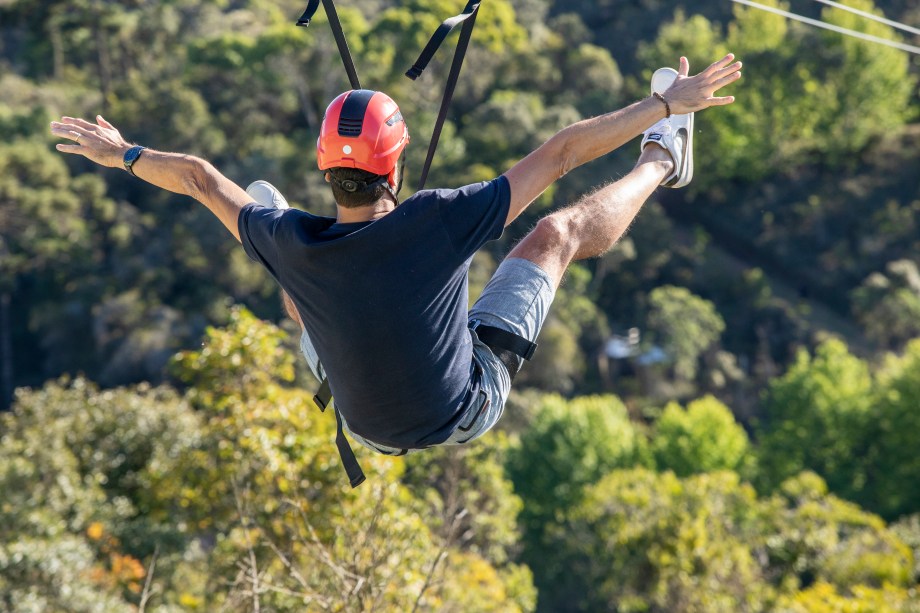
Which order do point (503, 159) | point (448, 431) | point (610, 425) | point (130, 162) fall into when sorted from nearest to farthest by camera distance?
point (448, 431), point (130, 162), point (610, 425), point (503, 159)

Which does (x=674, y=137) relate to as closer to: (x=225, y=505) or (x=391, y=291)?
(x=391, y=291)

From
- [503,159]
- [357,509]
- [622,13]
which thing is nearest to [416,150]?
[503,159]

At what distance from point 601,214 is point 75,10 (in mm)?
43609

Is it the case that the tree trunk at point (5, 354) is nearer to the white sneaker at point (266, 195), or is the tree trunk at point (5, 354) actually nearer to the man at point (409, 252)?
the white sneaker at point (266, 195)

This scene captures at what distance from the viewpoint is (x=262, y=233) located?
3158 mm

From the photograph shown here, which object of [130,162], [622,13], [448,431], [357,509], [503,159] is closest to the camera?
[448,431]

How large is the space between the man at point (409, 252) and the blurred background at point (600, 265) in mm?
12515

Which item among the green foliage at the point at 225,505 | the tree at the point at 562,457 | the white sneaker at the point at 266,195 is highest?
the white sneaker at the point at 266,195

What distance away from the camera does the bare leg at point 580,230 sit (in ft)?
11.6

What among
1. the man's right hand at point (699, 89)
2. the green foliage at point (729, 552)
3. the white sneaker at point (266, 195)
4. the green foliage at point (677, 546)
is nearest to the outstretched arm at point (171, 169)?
the white sneaker at point (266, 195)

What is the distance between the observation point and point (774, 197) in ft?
149

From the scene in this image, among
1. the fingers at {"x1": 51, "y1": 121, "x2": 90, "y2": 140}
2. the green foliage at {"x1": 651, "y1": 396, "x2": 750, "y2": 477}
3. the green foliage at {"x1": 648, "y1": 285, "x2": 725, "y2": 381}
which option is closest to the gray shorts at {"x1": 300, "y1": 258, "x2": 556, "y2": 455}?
the fingers at {"x1": 51, "y1": 121, "x2": 90, "y2": 140}

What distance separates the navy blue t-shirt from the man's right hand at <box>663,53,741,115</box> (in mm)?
676

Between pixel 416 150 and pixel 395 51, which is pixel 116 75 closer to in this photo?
pixel 395 51
